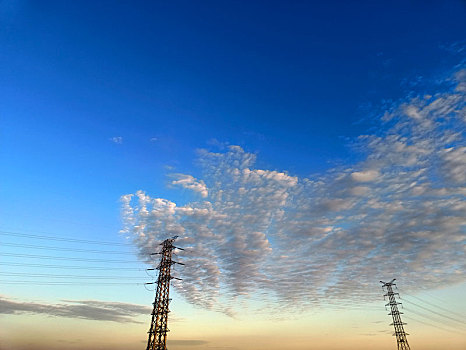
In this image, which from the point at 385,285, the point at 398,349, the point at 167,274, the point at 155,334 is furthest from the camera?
the point at 385,285

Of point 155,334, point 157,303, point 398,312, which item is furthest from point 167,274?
point 398,312

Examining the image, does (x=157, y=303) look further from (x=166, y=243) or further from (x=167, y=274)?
(x=166, y=243)

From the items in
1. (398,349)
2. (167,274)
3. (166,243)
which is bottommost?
(398,349)

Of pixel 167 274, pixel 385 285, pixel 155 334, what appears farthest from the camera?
pixel 385 285

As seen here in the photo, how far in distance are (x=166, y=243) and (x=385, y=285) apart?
2575 inches

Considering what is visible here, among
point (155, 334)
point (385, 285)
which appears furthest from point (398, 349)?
point (155, 334)

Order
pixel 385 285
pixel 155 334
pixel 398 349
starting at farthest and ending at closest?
pixel 385 285 < pixel 398 349 < pixel 155 334

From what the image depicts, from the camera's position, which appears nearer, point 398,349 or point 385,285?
point 398,349

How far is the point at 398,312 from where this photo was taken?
72.4 m

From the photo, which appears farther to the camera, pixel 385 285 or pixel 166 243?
pixel 385 285

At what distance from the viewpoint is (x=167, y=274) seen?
50.2m

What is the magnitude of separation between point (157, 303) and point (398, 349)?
6491 cm

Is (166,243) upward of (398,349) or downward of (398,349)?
upward

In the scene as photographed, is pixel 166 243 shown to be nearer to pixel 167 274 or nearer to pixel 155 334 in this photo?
pixel 167 274
